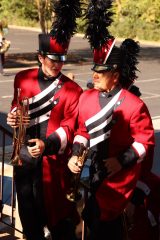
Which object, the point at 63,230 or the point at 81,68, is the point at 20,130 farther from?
the point at 81,68

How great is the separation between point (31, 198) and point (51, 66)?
962 millimetres

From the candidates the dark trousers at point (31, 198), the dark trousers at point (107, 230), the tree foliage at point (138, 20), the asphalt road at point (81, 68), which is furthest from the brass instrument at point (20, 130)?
the tree foliage at point (138, 20)

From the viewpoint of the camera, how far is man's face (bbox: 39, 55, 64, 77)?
433 cm

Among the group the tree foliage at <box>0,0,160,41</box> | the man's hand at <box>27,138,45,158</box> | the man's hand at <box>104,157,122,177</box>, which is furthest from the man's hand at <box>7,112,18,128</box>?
the tree foliage at <box>0,0,160,41</box>

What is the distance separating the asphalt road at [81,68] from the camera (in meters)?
14.0

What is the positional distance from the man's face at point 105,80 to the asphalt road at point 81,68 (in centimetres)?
500

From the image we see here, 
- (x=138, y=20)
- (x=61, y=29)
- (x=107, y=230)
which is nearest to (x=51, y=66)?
(x=61, y=29)

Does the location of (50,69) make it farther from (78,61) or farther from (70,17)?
(78,61)

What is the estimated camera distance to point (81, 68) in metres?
21.1

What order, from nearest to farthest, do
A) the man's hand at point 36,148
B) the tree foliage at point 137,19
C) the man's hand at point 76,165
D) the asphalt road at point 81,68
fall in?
the man's hand at point 76,165 < the man's hand at point 36,148 < the asphalt road at point 81,68 < the tree foliage at point 137,19

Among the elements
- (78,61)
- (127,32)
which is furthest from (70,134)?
(127,32)

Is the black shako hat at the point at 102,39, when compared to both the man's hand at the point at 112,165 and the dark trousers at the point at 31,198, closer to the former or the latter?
the man's hand at the point at 112,165

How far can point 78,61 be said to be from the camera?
22.9 metres

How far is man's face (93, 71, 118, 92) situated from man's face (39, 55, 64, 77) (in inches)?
16.7
